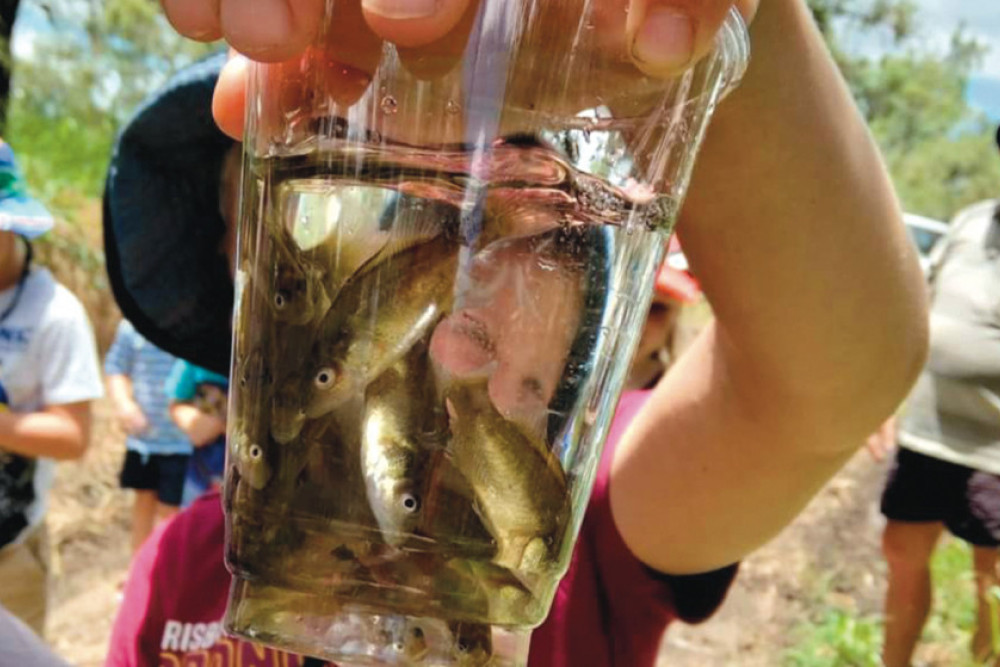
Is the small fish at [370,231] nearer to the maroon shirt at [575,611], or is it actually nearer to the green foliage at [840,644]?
the maroon shirt at [575,611]

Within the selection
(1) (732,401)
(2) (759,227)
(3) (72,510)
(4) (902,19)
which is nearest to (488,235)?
(2) (759,227)

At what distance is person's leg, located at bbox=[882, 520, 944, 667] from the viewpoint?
2404 millimetres

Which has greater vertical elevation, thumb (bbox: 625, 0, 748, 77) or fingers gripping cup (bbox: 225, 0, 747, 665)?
thumb (bbox: 625, 0, 748, 77)

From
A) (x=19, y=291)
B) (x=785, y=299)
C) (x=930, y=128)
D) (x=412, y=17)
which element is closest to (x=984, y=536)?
(x=785, y=299)

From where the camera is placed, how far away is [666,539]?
31.4 inches

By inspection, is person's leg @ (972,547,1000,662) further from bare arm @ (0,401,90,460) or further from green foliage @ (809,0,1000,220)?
green foliage @ (809,0,1000,220)

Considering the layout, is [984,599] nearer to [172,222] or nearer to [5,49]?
[172,222]

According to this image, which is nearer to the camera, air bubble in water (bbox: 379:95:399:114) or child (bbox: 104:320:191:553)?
air bubble in water (bbox: 379:95:399:114)


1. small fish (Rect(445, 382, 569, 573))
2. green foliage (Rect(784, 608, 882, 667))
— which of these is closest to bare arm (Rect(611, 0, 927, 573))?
small fish (Rect(445, 382, 569, 573))

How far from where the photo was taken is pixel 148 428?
2.74m

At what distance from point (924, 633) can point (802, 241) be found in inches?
99.3

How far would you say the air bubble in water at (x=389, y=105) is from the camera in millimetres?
368

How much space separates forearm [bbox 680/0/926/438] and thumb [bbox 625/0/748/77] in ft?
0.66

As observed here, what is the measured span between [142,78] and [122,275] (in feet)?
19.6
